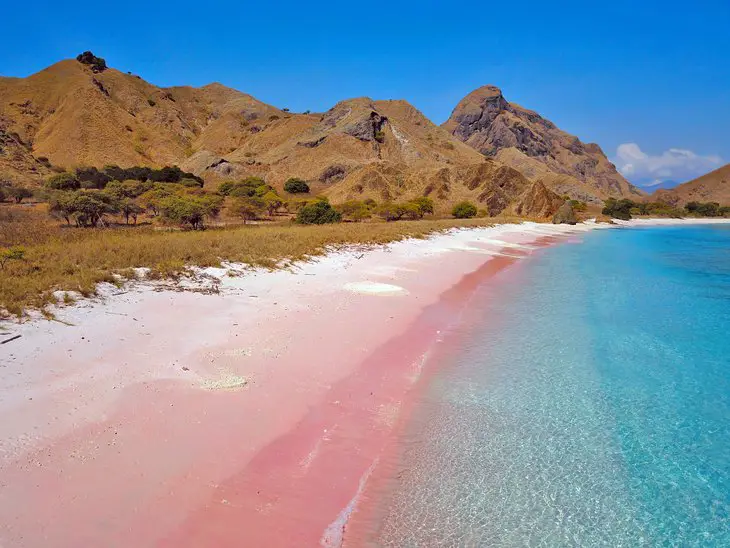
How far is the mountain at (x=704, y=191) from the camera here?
487ft

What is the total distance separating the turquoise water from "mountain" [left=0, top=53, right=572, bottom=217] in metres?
58.7

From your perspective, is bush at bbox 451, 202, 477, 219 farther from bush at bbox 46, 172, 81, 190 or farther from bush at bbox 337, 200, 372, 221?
bush at bbox 46, 172, 81, 190

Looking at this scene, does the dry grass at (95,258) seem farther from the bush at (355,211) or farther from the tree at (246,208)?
the bush at (355,211)

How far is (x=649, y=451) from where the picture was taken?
5.73 meters

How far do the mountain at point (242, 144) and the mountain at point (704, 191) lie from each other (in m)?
88.5

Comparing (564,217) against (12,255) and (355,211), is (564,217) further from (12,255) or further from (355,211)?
(12,255)

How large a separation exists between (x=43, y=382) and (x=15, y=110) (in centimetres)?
12231

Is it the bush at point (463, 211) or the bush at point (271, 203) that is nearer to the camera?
the bush at point (271, 203)

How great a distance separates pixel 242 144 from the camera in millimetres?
113250

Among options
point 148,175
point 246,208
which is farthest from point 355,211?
point 148,175

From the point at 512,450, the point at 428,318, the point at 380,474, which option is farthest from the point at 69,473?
the point at 428,318

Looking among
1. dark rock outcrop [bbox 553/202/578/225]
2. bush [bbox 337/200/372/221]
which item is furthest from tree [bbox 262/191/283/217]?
Result: dark rock outcrop [bbox 553/202/578/225]

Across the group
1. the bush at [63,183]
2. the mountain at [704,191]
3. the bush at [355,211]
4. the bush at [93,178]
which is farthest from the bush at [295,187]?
the mountain at [704,191]

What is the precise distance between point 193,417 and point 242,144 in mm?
118572
